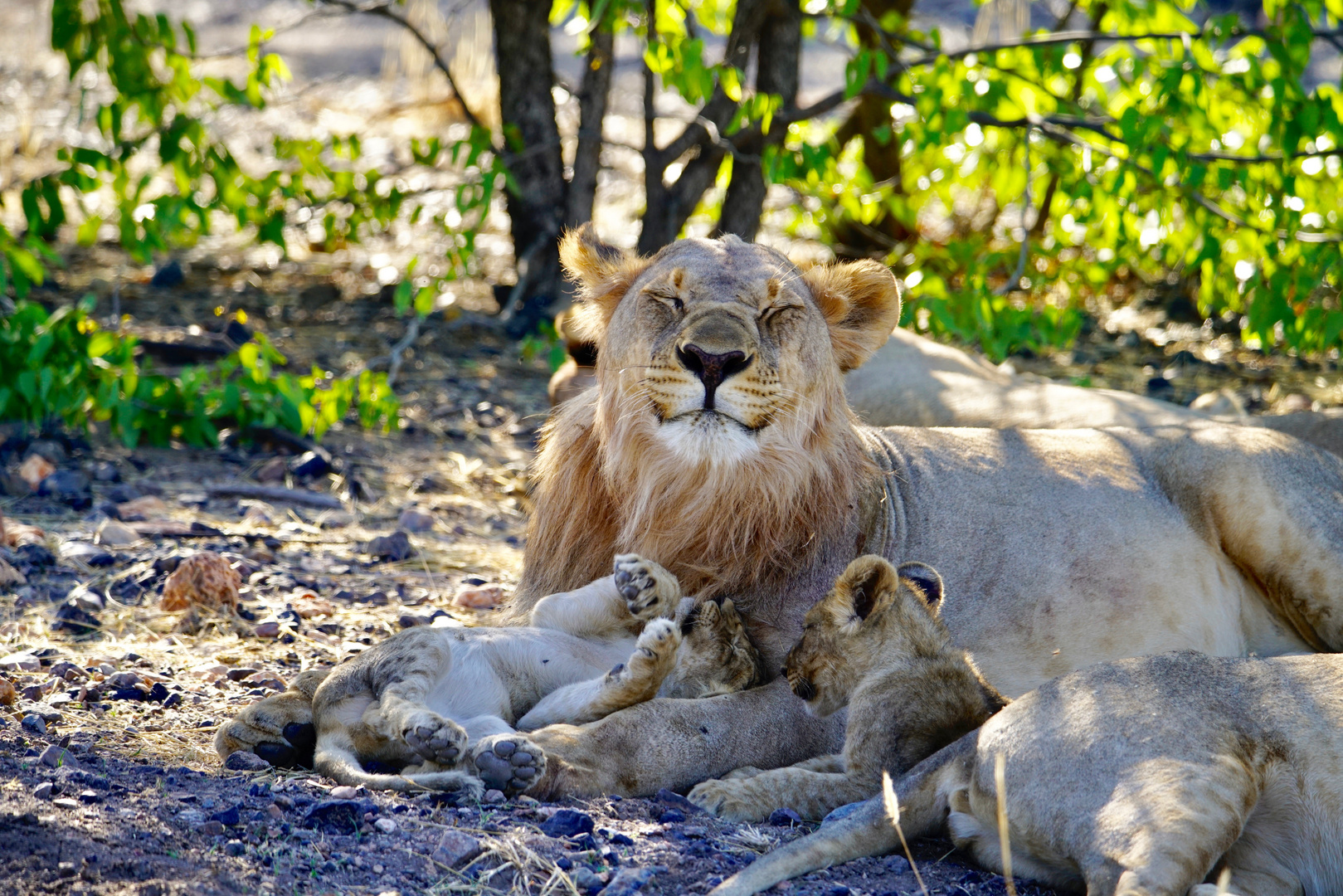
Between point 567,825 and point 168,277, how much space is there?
7.16 m

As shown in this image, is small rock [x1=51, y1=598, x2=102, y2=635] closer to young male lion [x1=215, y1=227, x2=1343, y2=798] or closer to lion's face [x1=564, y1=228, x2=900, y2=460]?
young male lion [x1=215, y1=227, x2=1343, y2=798]

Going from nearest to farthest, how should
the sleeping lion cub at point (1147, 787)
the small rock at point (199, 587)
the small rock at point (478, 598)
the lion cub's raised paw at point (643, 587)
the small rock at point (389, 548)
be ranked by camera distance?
the sleeping lion cub at point (1147, 787) < the lion cub's raised paw at point (643, 587) < the small rock at point (199, 587) < the small rock at point (478, 598) < the small rock at point (389, 548)

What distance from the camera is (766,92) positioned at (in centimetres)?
782

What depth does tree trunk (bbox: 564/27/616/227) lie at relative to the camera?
7.88 m

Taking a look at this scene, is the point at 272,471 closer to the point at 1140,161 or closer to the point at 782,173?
the point at 782,173

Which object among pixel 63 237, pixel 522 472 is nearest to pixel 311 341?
pixel 522 472

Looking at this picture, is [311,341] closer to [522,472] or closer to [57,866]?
[522,472]

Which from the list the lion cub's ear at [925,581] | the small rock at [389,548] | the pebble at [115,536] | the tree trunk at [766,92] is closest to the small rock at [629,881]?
the lion cub's ear at [925,581]

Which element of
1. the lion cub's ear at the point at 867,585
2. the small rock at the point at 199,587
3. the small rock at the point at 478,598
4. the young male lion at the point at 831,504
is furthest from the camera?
the small rock at the point at 478,598

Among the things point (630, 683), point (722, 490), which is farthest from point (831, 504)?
point (630, 683)

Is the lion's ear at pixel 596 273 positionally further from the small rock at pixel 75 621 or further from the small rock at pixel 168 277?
the small rock at pixel 168 277

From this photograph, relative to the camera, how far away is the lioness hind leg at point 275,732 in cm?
350

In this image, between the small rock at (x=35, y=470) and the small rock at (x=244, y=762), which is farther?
the small rock at (x=35, y=470)

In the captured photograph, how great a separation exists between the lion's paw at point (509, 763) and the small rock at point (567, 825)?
15cm
